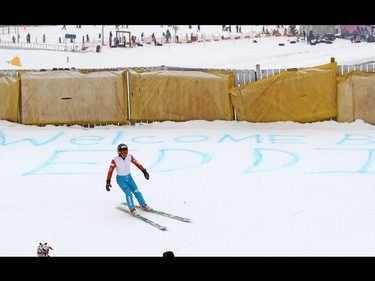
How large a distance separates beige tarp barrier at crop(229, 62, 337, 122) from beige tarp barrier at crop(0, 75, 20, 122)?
24.5 ft

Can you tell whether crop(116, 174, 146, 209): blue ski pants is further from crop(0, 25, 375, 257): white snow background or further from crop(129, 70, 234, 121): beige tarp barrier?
crop(129, 70, 234, 121): beige tarp barrier

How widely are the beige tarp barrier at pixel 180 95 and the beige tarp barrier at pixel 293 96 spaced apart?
68 centimetres

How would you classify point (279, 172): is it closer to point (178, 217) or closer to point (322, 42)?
point (178, 217)

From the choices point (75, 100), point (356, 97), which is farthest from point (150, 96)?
point (356, 97)

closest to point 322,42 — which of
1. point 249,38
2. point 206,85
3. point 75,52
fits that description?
point 249,38

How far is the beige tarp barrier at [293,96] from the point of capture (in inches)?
603

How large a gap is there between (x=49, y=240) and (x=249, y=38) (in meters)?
46.3

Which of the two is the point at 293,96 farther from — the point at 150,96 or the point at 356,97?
the point at 150,96

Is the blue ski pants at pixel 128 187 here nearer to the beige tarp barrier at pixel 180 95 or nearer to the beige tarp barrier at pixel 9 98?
the beige tarp barrier at pixel 180 95

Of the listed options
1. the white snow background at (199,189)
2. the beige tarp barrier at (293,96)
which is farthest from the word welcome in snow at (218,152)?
the beige tarp barrier at (293,96)

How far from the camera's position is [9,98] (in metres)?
16.6

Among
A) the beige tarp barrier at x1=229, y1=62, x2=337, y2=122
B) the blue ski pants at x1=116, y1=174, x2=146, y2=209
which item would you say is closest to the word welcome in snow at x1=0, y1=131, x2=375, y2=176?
the beige tarp barrier at x1=229, y1=62, x2=337, y2=122

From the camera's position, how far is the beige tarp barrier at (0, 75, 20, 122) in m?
16.5
